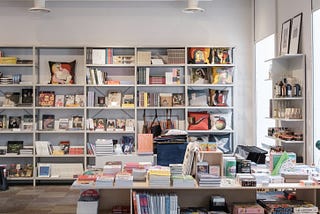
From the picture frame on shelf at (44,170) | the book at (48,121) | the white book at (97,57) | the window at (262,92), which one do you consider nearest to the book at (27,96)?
the book at (48,121)

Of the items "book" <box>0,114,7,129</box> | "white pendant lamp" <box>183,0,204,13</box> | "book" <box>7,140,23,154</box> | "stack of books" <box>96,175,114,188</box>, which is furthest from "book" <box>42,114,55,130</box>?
"stack of books" <box>96,175,114,188</box>

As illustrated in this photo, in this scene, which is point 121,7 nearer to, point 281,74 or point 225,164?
point 281,74

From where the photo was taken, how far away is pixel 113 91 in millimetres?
8266

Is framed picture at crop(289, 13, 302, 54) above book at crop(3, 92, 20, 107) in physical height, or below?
above

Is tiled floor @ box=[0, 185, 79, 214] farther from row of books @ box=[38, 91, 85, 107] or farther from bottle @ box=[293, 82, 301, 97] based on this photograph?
bottle @ box=[293, 82, 301, 97]

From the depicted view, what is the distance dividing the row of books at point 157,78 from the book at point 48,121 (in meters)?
1.78

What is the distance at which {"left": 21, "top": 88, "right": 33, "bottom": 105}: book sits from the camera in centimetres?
804

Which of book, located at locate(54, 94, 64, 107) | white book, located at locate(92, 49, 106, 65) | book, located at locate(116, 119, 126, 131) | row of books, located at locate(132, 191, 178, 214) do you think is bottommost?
row of books, located at locate(132, 191, 178, 214)

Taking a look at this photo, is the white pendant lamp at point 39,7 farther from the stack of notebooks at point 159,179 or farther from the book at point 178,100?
the stack of notebooks at point 159,179

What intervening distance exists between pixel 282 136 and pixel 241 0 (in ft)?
11.2

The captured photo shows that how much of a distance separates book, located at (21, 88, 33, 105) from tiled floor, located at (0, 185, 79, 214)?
154cm

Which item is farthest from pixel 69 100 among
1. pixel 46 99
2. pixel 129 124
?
pixel 129 124

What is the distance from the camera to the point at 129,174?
420cm

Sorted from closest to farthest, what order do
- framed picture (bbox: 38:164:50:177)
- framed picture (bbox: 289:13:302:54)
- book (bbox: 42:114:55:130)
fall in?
framed picture (bbox: 289:13:302:54) < framed picture (bbox: 38:164:50:177) < book (bbox: 42:114:55:130)
